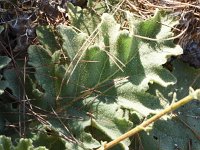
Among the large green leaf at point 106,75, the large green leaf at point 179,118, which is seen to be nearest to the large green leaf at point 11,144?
the large green leaf at point 106,75

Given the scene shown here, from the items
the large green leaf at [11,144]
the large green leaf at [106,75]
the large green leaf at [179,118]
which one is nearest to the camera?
the large green leaf at [11,144]

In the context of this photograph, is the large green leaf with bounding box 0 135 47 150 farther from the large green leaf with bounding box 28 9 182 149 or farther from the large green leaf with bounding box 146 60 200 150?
the large green leaf with bounding box 146 60 200 150

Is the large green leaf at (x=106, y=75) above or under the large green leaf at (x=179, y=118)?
above

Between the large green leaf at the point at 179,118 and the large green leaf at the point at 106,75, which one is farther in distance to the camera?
the large green leaf at the point at 179,118

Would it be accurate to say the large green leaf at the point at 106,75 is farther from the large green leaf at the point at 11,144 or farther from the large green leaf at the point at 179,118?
the large green leaf at the point at 11,144

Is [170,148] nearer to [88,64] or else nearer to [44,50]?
[88,64]

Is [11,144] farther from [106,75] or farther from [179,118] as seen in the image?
[179,118]

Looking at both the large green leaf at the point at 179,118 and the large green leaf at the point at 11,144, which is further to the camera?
the large green leaf at the point at 179,118

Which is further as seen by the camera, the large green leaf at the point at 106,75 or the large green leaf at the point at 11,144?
the large green leaf at the point at 106,75

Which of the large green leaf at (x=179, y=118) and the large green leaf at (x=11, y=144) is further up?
the large green leaf at (x=11, y=144)

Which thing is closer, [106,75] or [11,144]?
[11,144]

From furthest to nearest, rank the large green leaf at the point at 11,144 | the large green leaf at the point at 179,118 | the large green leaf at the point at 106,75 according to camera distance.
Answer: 1. the large green leaf at the point at 179,118
2. the large green leaf at the point at 106,75
3. the large green leaf at the point at 11,144

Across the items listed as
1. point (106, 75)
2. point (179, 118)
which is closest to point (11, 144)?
point (106, 75)

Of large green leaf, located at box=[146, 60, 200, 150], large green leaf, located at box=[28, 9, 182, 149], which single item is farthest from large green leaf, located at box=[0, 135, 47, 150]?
large green leaf, located at box=[146, 60, 200, 150]
